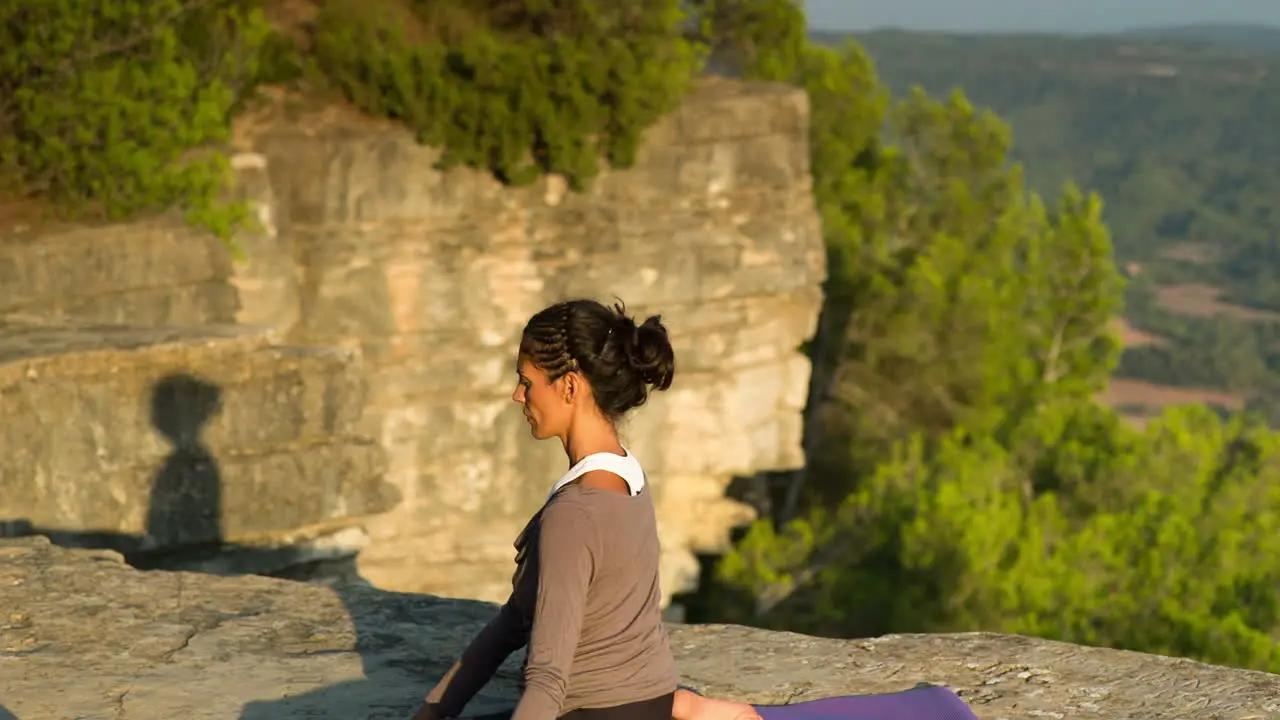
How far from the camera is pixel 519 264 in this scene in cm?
1395

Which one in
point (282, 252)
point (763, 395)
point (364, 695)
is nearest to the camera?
point (364, 695)

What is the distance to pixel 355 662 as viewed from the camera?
4801 mm

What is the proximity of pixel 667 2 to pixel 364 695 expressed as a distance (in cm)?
1094

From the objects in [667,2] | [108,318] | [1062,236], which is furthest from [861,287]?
[108,318]

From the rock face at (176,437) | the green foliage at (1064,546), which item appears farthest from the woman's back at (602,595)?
the green foliage at (1064,546)

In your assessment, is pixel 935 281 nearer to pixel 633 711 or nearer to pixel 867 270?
pixel 867 270

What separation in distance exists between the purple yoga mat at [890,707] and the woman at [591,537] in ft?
2.20

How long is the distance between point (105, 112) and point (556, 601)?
26.5 ft

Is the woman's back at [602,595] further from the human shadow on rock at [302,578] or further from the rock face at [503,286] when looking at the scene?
the rock face at [503,286]

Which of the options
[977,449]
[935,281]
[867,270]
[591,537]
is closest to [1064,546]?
[977,449]

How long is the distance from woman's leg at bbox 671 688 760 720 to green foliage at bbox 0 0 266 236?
7.44 metres

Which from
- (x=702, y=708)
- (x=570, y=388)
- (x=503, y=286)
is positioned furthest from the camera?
(x=503, y=286)

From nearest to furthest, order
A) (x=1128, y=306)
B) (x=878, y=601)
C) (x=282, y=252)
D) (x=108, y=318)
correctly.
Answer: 1. (x=108, y=318)
2. (x=282, y=252)
3. (x=878, y=601)
4. (x=1128, y=306)

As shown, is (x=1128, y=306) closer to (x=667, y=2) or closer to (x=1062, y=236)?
(x=1062, y=236)
